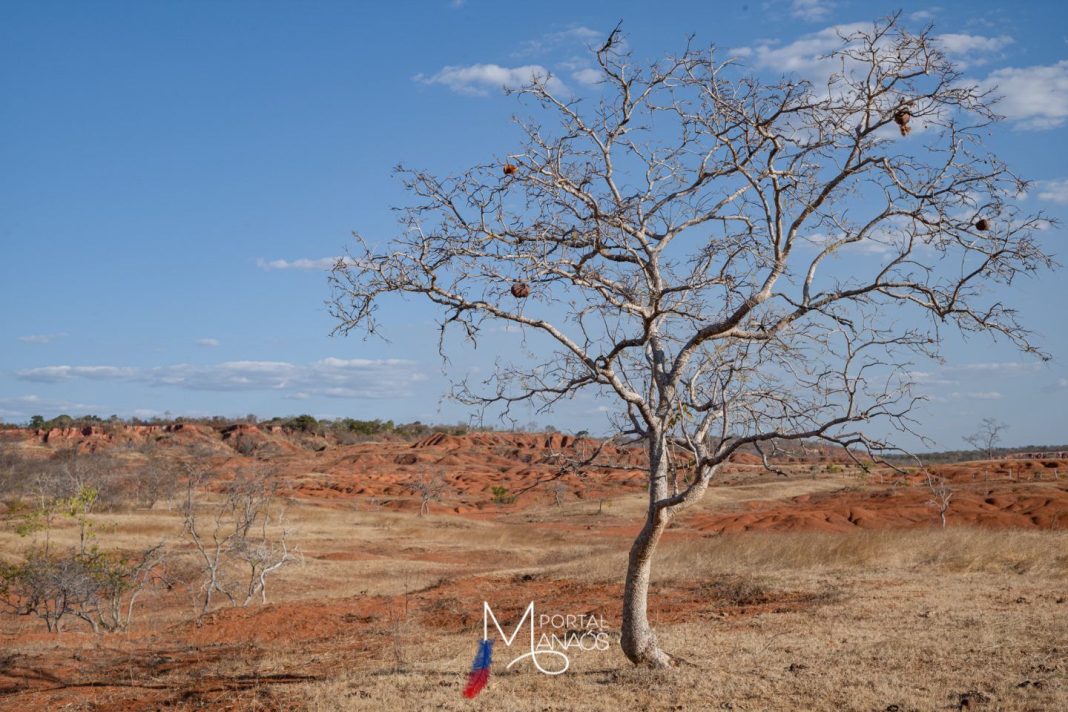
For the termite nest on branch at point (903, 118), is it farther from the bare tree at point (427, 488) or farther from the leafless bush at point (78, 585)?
the bare tree at point (427, 488)

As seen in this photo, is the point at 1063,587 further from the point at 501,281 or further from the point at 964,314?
the point at 501,281

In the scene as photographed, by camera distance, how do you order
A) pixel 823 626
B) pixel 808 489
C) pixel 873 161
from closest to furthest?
1. pixel 873 161
2. pixel 823 626
3. pixel 808 489

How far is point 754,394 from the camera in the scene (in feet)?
28.5

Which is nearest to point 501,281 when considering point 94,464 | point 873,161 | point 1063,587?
point 873,161

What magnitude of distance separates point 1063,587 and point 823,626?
4.78 meters

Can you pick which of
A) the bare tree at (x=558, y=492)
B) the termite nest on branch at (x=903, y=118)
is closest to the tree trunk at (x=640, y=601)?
the termite nest on branch at (x=903, y=118)

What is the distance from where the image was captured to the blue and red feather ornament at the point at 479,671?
9.08m

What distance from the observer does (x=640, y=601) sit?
852 centimetres

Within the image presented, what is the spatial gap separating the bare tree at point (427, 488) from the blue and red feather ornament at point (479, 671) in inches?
1422

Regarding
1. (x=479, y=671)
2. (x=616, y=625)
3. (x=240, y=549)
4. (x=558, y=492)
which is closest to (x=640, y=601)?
(x=479, y=671)

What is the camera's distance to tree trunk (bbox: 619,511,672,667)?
8.32 metres

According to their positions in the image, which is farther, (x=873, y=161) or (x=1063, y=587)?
(x=1063, y=587)

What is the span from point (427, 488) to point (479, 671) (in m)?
40.1

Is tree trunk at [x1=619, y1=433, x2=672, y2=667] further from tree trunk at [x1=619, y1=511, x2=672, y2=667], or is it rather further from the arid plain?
the arid plain
